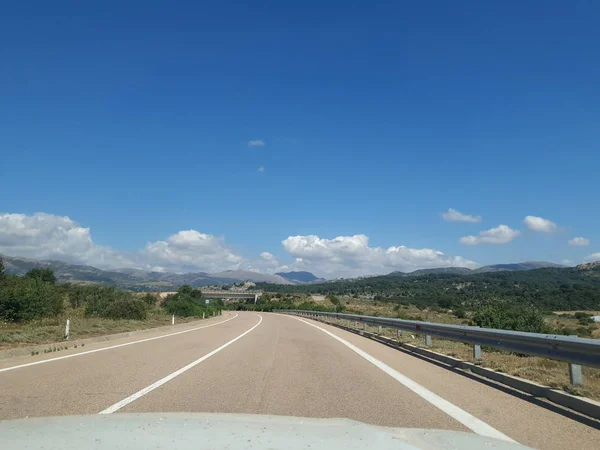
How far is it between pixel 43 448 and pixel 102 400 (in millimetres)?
3352

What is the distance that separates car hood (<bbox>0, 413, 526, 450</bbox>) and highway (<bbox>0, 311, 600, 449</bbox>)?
2.95 feet

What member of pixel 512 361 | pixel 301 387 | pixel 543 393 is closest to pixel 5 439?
pixel 301 387

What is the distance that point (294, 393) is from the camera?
8703 mm

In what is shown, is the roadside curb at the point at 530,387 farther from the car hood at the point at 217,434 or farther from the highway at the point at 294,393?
the car hood at the point at 217,434

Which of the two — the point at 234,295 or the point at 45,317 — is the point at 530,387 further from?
the point at 234,295

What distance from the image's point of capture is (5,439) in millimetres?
5020

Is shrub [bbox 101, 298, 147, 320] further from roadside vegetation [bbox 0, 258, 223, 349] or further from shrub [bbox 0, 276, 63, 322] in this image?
shrub [bbox 0, 276, 63, 322]

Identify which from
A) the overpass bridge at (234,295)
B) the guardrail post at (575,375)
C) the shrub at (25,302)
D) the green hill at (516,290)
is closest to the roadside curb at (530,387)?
the guardrail post at (575,375)

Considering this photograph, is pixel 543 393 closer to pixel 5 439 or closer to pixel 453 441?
pixel 453 441

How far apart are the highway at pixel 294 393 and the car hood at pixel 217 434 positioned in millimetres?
898

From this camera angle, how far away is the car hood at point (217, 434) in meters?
4.93

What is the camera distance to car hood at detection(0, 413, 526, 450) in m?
4.93

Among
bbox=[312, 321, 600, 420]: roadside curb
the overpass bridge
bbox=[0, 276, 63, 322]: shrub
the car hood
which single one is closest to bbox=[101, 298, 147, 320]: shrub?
bbox=[0, 276, 63, 322]: shrub

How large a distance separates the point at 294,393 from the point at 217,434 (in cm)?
349
